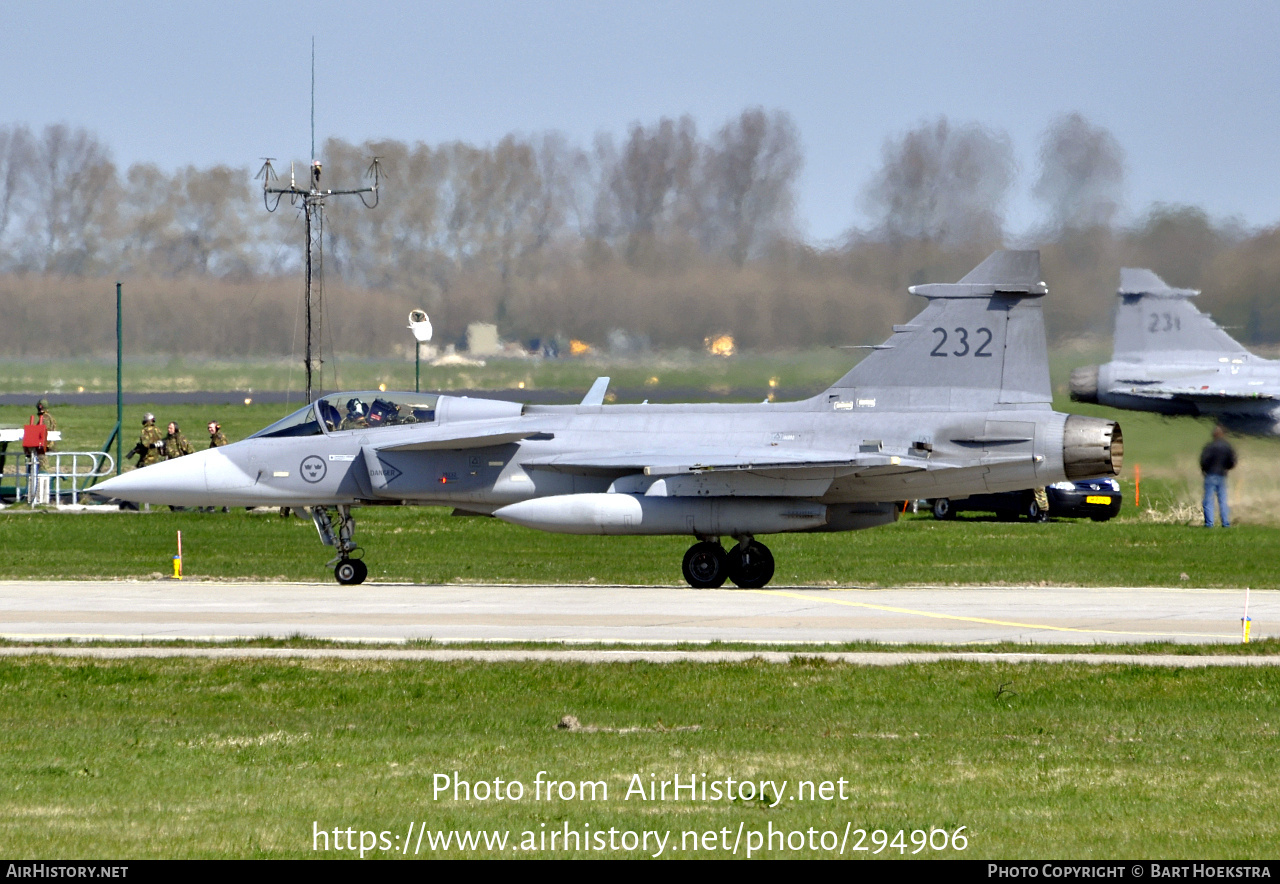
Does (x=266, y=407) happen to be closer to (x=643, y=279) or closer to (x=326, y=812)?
(x=643, y=279)

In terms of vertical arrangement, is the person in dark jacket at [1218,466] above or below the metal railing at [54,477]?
above

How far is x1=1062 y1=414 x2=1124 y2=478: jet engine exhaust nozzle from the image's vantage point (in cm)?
2212

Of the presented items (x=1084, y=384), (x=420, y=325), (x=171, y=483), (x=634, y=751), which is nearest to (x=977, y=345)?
(x=1084, y=384)

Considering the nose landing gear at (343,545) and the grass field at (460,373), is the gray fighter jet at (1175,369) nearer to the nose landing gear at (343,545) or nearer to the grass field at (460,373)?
the grass field at (460,373)

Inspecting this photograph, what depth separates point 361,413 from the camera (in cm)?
2481

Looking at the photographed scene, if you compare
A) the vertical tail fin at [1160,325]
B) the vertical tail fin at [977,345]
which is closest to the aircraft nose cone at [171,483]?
the vertical tail fin at [977,345]

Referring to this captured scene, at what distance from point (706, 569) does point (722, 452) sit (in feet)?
6.04

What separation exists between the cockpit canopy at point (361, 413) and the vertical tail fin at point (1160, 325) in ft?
37.7

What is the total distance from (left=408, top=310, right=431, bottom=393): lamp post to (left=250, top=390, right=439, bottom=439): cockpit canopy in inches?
363

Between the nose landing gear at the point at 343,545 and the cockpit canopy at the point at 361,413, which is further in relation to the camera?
the cockpit canopy at the point at 361,413

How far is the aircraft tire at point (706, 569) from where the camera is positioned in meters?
23.6

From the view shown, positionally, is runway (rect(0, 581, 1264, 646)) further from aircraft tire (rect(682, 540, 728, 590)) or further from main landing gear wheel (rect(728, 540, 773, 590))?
aircraft tire (rect(682, 540, 728, 590))

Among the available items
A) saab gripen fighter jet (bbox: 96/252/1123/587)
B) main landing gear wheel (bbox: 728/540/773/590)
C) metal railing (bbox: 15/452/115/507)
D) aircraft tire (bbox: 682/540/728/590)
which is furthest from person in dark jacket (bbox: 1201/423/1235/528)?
metal railing (bbox: 15/452/115/507)
